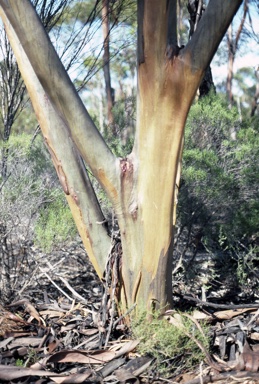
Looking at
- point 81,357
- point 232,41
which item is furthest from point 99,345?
point 232,41

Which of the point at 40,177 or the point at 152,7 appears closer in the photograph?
the point at 152,7

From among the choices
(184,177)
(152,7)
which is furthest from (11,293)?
(152,7)

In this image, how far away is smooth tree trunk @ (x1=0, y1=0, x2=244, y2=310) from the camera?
3605 millimetres

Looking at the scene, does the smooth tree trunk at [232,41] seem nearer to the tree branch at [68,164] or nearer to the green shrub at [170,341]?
the tree branch at [68,164]

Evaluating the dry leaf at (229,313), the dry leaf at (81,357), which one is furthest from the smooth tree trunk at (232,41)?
the dry leaf at (81,357)

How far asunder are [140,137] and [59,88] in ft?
2.11

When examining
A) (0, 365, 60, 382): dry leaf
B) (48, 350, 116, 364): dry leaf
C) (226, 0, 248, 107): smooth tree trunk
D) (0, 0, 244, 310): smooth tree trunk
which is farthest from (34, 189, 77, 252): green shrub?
(226, 0, 248, 107): smooth tree trunk

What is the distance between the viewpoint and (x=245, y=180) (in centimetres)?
577

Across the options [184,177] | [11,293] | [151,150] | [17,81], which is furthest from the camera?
[17,81]

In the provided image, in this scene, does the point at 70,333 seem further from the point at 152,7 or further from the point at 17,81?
the point at 17,81

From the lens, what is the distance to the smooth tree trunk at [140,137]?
361 centimetres

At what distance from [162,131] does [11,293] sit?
7.68ft

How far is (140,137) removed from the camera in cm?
387

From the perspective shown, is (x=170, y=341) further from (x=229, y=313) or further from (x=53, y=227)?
(x=53, y=227)
